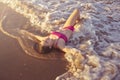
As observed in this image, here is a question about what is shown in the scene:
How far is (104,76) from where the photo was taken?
4.84 meters

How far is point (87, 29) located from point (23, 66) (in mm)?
2110

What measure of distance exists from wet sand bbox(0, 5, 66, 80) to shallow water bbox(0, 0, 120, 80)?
20 cm

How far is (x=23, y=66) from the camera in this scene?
5223 millimetres

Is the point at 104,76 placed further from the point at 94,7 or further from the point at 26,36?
the point at 94,7

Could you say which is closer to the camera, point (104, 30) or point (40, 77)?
point (40, 77)

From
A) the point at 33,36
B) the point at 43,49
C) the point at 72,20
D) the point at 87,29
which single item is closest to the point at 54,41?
the point at 43,49

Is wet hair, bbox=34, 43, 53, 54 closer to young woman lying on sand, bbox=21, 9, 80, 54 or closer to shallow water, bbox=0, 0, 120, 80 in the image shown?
young woman lying on sand, bbox=21, 9, 80, 54

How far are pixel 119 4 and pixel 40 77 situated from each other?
4.33m

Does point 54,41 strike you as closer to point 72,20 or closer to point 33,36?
point 33,36

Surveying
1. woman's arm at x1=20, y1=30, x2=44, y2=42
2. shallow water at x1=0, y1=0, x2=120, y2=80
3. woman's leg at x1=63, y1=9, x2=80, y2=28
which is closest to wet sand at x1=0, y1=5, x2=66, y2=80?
shallow water at x1=0, y1=0, x2=120, y2=80

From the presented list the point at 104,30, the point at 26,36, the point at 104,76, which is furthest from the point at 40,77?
the point at 104,30

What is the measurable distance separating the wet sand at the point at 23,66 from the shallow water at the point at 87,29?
20 cm

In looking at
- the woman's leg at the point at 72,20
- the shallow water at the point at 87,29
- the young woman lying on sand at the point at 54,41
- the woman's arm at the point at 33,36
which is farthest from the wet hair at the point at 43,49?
the woman's leg at the point at 72,20

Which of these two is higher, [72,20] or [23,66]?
[72,20]
